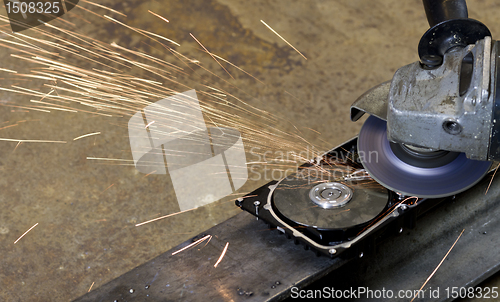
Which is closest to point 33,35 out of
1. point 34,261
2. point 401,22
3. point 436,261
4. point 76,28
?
point 76,28

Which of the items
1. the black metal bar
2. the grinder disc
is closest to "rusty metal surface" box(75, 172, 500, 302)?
the black metal bar

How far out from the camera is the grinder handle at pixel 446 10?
1888 mm

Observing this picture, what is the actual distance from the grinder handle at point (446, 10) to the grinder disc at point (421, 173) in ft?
1.93

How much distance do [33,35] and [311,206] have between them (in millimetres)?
4002

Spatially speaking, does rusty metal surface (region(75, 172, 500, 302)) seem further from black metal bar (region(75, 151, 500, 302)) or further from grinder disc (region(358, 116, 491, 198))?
grinder disc (region(358, 116, 491, 198))

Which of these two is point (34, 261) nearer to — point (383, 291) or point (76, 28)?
point (383, 291)

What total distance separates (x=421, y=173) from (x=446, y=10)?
2.23 ft

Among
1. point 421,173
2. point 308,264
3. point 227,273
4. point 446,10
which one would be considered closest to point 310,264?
point 308,264

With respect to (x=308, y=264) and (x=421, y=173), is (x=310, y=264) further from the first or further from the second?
(x=421, y=173)

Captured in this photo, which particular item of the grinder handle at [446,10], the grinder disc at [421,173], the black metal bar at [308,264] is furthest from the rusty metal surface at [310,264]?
the grinder handle at [446,10]

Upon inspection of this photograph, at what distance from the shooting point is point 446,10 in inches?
74.7

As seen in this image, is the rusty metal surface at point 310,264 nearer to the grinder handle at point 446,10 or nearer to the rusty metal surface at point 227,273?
the rusty metal surface at point 227,273

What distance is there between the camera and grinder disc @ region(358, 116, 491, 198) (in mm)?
2133

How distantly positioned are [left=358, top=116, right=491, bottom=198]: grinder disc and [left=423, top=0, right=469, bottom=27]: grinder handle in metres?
0.59
